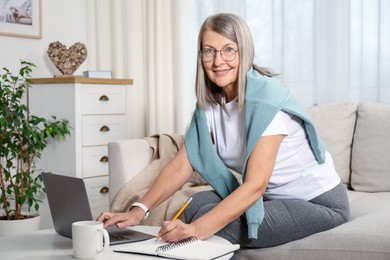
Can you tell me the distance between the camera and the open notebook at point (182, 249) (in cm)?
134

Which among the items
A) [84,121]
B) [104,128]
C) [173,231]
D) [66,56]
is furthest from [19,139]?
[173,231]

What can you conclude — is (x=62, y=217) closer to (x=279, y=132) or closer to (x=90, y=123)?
(x=279, y=132)

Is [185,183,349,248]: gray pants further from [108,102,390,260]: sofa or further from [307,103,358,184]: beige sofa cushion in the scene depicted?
[307,103,358,184]: beige sofa cushion

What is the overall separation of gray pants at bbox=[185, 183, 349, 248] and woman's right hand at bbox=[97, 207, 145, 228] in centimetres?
18

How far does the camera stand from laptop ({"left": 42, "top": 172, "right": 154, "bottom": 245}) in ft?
4.84

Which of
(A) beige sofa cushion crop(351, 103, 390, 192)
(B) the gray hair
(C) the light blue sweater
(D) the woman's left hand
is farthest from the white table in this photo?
(A) beige sofa cushion crop(351, 103, 390, 192)

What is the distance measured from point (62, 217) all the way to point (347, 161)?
4.89ft

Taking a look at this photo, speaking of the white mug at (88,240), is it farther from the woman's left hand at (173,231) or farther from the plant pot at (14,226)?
the plant pot at (14,226)

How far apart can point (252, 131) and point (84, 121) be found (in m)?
1.70

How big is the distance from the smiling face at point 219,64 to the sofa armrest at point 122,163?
79 centimetres

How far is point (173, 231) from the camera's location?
147cm

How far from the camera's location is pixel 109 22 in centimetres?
388

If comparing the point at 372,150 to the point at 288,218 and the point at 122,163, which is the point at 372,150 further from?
the point at 122,163

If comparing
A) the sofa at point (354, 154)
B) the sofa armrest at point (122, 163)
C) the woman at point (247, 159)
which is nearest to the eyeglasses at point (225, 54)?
the woman at point (247, 159)
